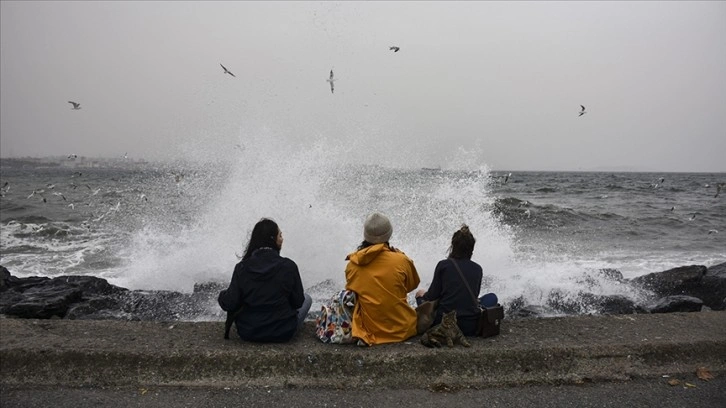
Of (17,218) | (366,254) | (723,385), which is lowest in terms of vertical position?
(17,218)

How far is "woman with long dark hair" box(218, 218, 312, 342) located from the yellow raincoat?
0.46m

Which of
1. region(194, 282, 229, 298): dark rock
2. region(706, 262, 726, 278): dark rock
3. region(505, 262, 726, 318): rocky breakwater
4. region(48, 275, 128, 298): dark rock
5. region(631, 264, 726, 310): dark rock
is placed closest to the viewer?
region(505, 262, 726, 318): rocky breakwater

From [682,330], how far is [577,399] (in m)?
1.45

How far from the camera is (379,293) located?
12.2ft

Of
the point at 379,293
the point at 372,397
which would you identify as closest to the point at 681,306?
the point at 379,293

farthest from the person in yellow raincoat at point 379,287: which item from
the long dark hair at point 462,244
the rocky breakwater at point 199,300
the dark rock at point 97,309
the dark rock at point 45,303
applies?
the dark rock at point 45,303

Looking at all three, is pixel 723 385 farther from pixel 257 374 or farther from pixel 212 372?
pixel 212 372

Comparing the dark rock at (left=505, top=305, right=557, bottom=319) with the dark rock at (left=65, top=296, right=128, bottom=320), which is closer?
the dark rock at (left=65, top=296, right=128, bottom=320)

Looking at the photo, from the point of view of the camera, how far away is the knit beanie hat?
3.75 m

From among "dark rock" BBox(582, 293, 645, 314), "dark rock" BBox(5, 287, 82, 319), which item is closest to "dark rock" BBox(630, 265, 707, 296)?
Answer: "dark rock" BBox(582, 293, 645, 314)

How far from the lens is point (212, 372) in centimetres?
334

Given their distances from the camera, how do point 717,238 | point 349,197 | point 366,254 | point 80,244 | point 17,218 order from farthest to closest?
point 17,218 → point 717,238 → point 80,244 → point 349,197 → point 366,254

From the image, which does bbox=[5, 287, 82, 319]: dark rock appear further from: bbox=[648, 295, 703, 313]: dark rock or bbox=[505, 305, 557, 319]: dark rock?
bbox=[648, 295, 703, 313]: dark rock

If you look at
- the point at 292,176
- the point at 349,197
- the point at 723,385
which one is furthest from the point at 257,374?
the point at 349,197
